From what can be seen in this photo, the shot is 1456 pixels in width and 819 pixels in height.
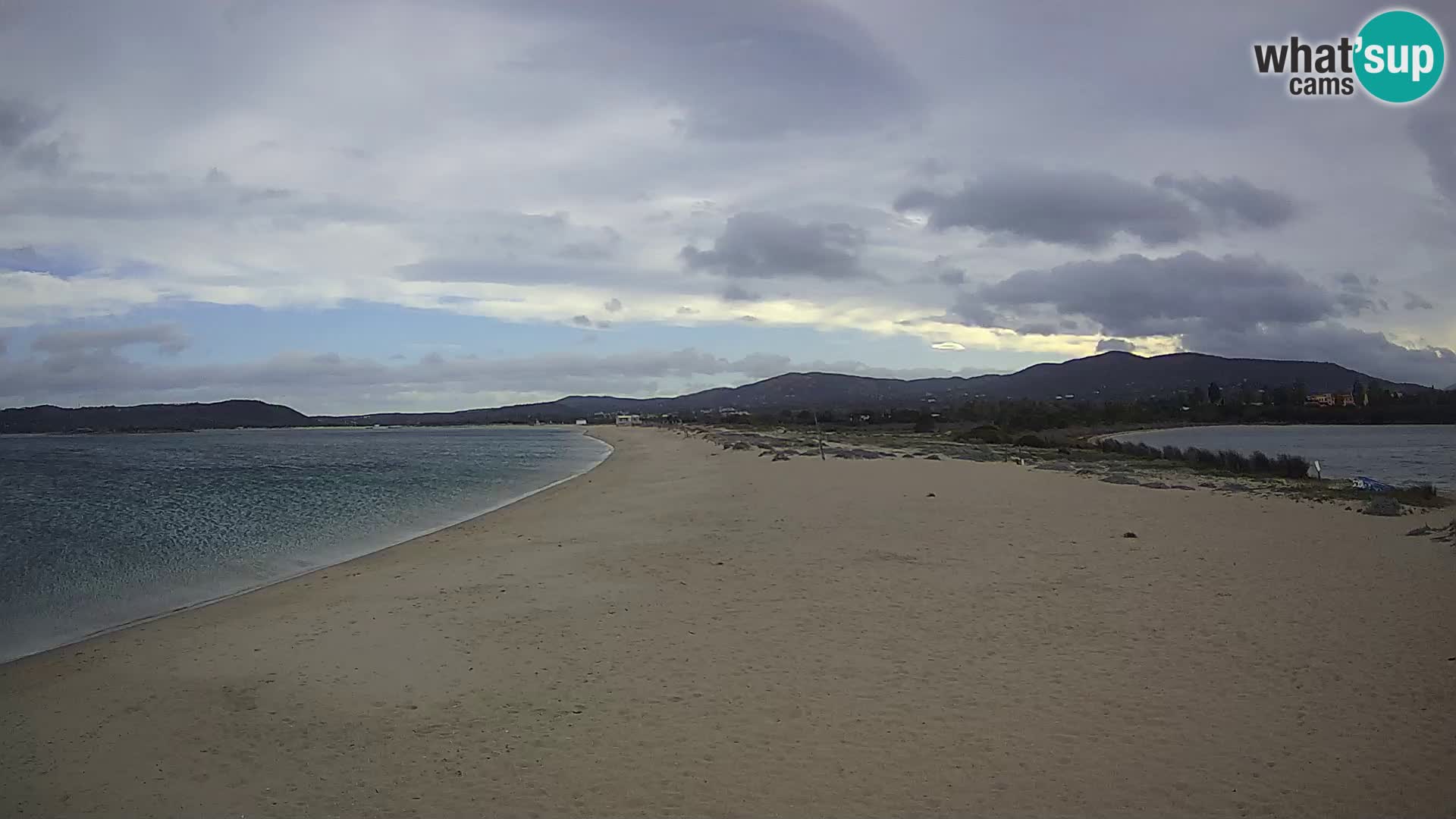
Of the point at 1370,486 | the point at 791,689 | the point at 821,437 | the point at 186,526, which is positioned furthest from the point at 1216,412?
the point at 791,689

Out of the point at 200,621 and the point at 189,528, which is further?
the point at 189,528

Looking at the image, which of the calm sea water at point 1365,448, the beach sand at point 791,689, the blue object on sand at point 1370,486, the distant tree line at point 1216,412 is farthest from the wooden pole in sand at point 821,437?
the beach sand at point 791,689

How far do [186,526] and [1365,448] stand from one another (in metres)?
62.4

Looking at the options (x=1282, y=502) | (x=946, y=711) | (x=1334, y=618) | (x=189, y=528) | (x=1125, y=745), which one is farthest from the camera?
(x=189, y=528)

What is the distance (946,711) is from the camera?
5844 millimetres

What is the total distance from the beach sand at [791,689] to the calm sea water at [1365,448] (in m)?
22.9

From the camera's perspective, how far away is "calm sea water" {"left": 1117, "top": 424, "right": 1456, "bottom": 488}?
32.2m

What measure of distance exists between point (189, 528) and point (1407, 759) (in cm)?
2216

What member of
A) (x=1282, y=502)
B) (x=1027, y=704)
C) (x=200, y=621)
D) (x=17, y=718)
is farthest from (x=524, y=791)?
(x=1282, y=502)

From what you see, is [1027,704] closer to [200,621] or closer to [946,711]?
[946,711]

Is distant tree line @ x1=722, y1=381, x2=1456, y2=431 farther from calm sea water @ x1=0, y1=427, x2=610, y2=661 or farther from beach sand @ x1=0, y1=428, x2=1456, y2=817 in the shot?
beach sand @ x1=0, y1=428, x2=1456, y2=817

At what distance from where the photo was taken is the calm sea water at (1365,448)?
32156 mm

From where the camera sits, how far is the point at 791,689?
6.45 meters

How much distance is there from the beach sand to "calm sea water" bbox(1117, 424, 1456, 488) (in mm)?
22938
